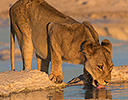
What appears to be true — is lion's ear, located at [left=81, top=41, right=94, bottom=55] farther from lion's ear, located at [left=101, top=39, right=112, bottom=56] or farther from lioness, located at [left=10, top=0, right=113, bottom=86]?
lion's ear, located at [left=101, top=39, right=112, bottom=56]

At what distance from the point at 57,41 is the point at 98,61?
1.37m

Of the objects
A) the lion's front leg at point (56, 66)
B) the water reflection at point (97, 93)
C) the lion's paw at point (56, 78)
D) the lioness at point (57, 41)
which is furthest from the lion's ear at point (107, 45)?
the lion's paw at point (56, 78)

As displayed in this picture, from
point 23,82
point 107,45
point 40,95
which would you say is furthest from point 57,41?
point 40,95

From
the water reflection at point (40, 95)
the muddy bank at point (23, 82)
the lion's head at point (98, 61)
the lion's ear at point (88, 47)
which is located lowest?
the water reflection at point (40, 95)

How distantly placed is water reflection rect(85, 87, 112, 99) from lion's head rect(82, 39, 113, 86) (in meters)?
0.21

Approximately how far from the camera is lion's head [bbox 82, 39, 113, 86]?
9.46 metres

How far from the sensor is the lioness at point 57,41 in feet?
31.3

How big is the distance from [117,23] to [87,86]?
496 inches

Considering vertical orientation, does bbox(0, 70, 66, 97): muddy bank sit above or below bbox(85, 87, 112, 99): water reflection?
above

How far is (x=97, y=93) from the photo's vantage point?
9125mm

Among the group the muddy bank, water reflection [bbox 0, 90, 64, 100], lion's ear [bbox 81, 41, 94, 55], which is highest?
lion's ear [bbox 81, 41, 94, 55]

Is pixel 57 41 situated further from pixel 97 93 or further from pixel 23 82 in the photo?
pixel 97 93

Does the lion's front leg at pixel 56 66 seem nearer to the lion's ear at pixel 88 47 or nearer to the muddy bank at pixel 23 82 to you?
the muddy bank at pixel 23 82

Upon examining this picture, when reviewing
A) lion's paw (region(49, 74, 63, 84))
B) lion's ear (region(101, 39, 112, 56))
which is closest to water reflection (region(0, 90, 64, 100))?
lion's paw (region(49, 74, 63, 84))
